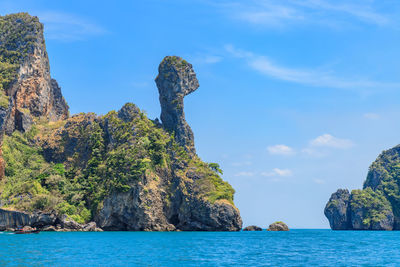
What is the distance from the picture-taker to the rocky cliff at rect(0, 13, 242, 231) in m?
115

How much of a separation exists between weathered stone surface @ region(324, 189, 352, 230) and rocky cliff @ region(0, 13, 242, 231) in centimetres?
7893

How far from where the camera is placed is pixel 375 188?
192 metres

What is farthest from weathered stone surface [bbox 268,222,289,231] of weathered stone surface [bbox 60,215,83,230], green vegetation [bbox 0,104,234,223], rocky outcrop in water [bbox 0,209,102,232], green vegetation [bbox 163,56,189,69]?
weathered stone surface [bbox 60,215,83,230]

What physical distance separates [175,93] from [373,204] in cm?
9847

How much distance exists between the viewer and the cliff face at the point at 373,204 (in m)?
174

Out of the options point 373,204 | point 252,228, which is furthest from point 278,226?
point 373,204

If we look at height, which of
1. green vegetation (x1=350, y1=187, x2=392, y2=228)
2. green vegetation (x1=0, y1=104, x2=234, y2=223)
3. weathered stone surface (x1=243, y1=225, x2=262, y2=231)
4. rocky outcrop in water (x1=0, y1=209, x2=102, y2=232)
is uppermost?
green vegetation (x1=0, y1=104, x2=234, y2=223)

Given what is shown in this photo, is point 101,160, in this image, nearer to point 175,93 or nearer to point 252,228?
point 175,93

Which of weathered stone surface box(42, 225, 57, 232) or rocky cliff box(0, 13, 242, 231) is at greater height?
rocky cliff box(0, 13, 242, 231)

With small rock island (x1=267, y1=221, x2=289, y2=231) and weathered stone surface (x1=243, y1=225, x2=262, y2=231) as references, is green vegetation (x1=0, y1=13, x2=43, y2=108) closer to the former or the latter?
weathered stone surface (x1=243, y1=225, x2=262, y2=231)

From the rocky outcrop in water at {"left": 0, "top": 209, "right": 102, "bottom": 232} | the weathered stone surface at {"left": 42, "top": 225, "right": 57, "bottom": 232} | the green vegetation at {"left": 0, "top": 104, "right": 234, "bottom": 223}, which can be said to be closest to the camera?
the rocky outcrop in water at {"left": 0, "top": 209, "right": 102, "bottom": 232}

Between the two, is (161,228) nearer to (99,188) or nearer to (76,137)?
(99,188)

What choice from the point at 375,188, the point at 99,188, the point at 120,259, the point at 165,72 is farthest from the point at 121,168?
the point at 375,188

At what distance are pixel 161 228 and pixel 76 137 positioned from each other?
4732cm
